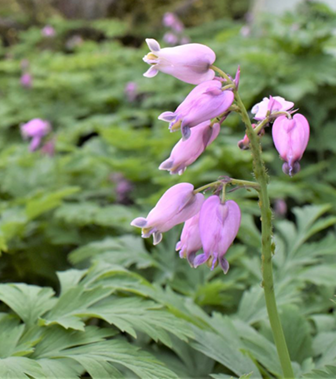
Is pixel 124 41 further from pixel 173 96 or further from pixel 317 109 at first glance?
pixel 317 109

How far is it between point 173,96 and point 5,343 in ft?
11.7

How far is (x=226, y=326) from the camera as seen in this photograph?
1.36m

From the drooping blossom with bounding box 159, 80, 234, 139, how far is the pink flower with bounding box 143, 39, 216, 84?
40 mm

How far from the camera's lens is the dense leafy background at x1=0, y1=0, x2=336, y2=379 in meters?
1.20

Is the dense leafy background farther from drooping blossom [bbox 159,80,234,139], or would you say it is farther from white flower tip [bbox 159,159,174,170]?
drooping blossom [bbox 159,80,234,139]

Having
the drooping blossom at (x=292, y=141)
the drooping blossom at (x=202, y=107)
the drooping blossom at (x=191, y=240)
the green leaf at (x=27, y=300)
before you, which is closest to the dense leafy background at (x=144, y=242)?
the green leaf at (x=27, y=300)

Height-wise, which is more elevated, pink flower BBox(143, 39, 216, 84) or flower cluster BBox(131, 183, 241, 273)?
pink flower BBox(143, 39, 216, 84)

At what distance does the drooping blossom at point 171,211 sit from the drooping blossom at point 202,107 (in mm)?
143

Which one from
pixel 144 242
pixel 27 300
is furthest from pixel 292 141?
pixel 144 242

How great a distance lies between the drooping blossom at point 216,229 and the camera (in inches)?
35.8

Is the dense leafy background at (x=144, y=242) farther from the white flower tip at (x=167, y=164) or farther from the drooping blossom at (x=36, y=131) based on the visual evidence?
the white flower tip at (x=167, y=164)

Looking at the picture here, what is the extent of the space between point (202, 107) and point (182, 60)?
104 millimetres

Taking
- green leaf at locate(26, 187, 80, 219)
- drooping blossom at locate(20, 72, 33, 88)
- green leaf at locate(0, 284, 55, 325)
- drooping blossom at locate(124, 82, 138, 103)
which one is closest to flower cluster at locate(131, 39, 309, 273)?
green leaf at locate(0, 284, 55, 325)

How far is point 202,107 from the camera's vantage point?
0.87 m
